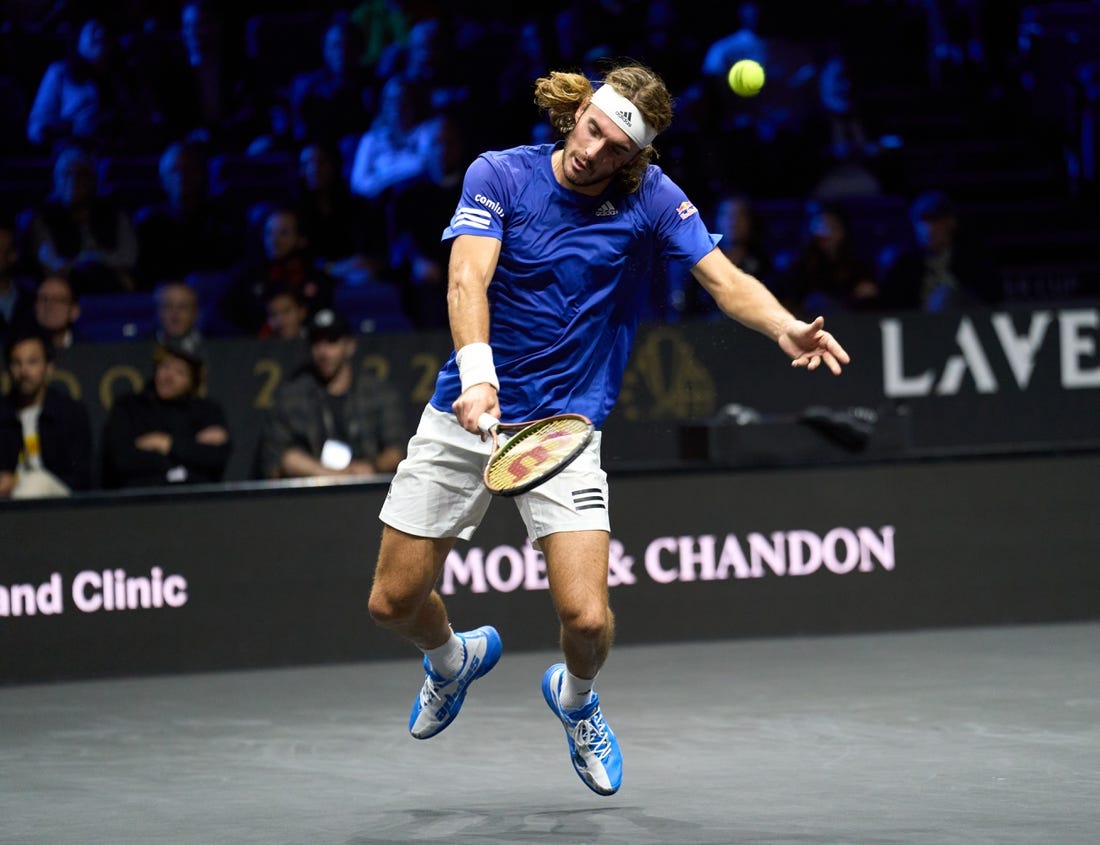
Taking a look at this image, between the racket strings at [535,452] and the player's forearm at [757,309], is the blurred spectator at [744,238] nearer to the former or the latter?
the player's forearm at [757,309]

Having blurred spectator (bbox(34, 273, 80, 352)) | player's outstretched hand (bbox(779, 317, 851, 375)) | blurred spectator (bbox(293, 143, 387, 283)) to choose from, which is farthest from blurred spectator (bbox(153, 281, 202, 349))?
player's outstretched hand (bbox(779, 317, 851, 375))

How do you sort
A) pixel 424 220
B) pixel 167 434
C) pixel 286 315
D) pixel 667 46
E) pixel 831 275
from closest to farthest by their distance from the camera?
pixel 167 434, pixel 286 315, pixel 831 275, pixel 424 220, pixel 667 46

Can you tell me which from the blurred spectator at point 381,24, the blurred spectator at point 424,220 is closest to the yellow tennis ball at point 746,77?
the blurred spectator at point 424,220

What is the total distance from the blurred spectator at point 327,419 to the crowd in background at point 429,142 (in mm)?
834

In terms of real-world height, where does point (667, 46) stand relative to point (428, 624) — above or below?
above

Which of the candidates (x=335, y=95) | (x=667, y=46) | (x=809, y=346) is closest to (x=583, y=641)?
(x=809, y=346)

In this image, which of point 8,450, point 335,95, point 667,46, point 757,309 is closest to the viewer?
point 757,309

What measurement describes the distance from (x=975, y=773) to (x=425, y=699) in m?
1.63

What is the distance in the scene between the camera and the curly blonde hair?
464 centimetres

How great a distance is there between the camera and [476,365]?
4434mm

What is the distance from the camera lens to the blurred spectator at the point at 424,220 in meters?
10.1

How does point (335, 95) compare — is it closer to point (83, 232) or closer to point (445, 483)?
point (83, 232)

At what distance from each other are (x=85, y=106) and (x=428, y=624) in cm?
673

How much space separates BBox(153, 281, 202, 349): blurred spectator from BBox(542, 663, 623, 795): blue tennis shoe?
4.31 meters
